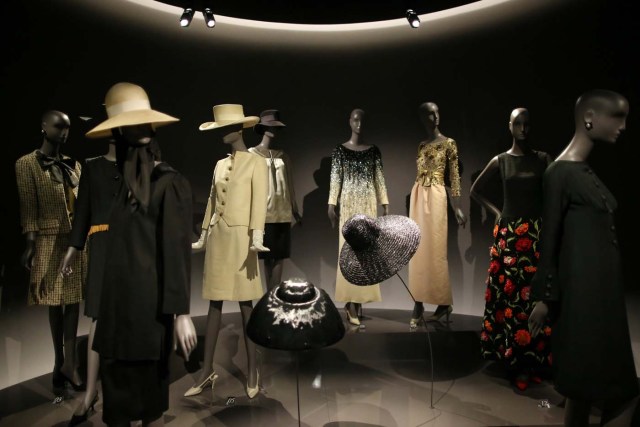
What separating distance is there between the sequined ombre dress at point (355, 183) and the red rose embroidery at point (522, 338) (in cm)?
143

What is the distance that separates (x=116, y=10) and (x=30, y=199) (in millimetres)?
2321

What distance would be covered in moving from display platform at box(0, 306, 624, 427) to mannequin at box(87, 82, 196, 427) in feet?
3.65

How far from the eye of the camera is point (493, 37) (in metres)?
5.22

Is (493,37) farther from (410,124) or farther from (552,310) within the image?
(552,310)

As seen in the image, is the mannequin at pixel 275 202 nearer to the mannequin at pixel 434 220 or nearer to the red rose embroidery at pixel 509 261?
the mannequin at pixel 434 220

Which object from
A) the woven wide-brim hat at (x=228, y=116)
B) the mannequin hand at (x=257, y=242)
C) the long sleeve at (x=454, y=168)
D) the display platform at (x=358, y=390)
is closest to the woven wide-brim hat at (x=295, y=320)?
the display platform at (x=358, y=390)

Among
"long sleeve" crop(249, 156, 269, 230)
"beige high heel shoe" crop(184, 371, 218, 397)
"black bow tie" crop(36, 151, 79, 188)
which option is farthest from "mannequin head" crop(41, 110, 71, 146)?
"beige high heel shoe" crop(184, 371, 218, 397)

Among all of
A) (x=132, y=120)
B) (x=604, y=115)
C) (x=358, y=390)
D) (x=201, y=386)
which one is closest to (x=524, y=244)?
(x=604, y=115)

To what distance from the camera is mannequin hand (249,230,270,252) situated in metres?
3.36

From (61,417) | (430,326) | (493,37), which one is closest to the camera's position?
(61,417)

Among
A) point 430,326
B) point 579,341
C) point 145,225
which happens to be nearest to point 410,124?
point 430,326

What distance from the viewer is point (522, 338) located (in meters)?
3.68

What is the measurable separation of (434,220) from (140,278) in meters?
3.21

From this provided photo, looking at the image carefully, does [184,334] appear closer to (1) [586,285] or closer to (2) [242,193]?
(2) [242,193]
